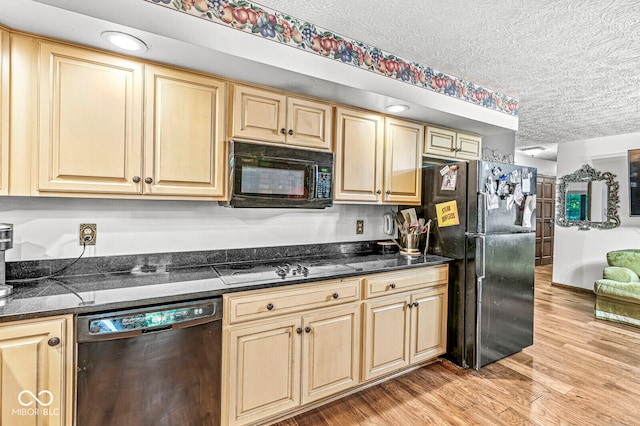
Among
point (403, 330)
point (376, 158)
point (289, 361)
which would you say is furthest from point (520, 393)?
point (376, 158)

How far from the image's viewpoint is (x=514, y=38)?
1970 millimetres

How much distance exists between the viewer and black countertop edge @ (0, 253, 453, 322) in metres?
1.29

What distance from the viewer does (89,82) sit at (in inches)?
60.8

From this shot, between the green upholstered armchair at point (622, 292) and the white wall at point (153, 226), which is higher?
the white wall at point (153, 226)

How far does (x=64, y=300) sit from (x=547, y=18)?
283 cm

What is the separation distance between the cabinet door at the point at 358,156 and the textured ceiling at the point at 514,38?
505 mm

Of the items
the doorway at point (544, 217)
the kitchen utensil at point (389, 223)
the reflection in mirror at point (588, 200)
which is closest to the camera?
the kitchen utensil at point (389, 223)

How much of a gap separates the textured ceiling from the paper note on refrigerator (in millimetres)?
1049

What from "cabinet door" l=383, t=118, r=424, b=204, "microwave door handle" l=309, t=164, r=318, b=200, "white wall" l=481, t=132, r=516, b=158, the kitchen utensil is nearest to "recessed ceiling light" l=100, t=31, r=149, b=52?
"microwave door handle" l=309, t=164, r=318, b=200

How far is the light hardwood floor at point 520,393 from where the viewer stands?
199 cm

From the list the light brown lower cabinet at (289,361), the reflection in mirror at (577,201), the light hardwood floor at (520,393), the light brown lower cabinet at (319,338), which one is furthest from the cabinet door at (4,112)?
the reflection in mirror at (577,201)

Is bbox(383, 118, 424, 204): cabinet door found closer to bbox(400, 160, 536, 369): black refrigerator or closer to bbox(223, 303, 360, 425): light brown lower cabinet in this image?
bbox(400, 160, 536, 369): black refrigerator

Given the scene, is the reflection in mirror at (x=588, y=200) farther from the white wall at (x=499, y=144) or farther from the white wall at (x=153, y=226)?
the white wall at (x=153, y=226)

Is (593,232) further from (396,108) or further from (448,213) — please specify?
(396,108)
